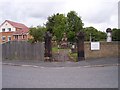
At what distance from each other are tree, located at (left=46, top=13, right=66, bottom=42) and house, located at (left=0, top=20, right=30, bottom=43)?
10.1 meters

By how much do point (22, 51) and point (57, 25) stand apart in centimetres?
3506

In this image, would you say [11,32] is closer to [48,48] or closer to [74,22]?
[74,22]

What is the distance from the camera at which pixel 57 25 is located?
61.8 metres

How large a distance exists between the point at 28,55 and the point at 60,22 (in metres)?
36.6

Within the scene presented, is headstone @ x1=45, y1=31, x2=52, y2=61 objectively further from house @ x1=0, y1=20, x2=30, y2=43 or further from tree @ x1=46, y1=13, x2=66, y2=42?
house @ x1=0, y1=20, x2=30, y2=43

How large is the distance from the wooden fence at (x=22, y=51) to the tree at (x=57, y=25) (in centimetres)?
2880

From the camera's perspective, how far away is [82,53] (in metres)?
25.7

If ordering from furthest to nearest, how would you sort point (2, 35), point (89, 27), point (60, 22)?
point (89, 27)
point (2, 35)
point (60, 22)

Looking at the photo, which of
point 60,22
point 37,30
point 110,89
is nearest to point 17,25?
point 60,22

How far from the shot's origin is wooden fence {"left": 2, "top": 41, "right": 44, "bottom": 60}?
26.2 meters

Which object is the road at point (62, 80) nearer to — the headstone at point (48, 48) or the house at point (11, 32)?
the headstone at point (48, 48)

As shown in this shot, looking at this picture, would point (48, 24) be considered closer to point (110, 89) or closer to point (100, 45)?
point (100, 45)

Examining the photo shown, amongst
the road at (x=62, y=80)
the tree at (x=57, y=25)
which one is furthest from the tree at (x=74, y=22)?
the road at (x=62, y=80)

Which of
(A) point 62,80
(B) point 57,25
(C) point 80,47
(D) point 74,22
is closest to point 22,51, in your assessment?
(C) point 80,47
